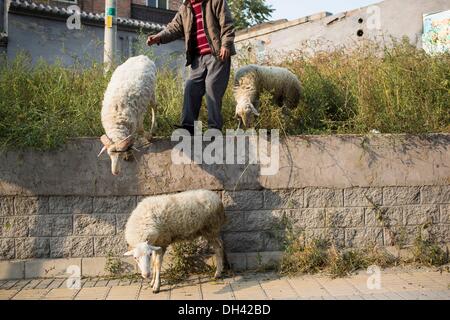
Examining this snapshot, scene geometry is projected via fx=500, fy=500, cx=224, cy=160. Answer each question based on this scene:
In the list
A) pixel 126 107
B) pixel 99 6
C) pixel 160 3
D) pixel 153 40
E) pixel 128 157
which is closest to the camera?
pixel 126 107

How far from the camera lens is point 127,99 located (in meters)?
5.59

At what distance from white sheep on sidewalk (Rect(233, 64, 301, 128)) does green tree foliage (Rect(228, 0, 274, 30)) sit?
1804 centimetres

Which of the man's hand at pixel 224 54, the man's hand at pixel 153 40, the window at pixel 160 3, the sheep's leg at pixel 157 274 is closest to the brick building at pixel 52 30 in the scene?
the window at pixel 160 3

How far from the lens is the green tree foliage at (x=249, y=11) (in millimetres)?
24047

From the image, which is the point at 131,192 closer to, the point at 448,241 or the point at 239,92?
the point at 239,92

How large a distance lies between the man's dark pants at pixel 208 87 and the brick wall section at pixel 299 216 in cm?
98

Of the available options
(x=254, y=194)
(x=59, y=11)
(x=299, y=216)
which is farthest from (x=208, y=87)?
(x=59, y=11)

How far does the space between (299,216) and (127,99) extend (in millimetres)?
2424

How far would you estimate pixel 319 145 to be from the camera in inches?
238

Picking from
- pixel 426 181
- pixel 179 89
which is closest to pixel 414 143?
pixel 426 181

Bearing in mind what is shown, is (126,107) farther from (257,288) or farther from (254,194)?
(257,288)

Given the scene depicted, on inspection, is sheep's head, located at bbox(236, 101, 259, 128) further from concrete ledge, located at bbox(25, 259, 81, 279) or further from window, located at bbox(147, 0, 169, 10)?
window, located at bbox(147, 0, 169, 10)

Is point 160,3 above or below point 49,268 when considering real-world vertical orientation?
above

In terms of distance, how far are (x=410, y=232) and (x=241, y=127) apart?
244 cm
